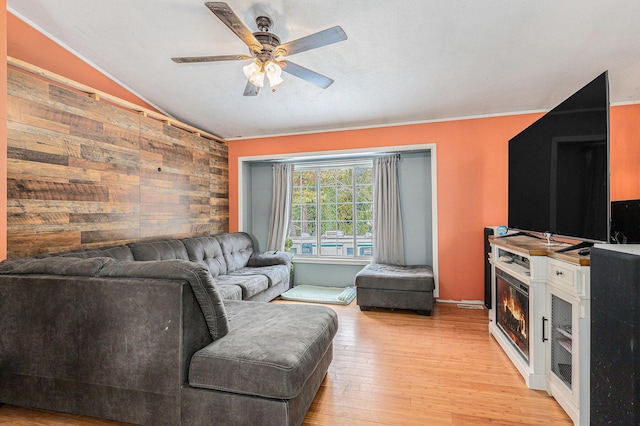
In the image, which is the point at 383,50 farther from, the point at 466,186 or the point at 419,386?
the point at 419,386

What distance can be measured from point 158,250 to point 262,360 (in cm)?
228

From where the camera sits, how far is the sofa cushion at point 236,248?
4141 millimetres

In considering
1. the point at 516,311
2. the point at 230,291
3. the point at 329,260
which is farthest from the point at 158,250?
the point at 516,311

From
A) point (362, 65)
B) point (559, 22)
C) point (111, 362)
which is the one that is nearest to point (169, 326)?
point (111, 362)

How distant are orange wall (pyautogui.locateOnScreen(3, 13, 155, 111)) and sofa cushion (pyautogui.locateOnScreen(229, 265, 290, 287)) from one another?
2.63 m

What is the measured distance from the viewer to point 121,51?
302 cm

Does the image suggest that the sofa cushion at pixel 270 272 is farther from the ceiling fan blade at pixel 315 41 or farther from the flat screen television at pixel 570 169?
the flat screen television at pixel 570 169

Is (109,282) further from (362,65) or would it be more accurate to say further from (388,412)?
(362,65)

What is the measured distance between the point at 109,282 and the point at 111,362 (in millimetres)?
430

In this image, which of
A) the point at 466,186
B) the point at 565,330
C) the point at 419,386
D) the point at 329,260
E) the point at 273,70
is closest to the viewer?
the point at 565,330

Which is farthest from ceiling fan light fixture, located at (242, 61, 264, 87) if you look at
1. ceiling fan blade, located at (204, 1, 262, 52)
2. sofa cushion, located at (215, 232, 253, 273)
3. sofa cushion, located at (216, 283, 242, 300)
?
sofa cushion, located at (215, 232, 253, 273)

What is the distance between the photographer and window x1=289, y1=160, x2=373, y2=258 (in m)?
4.77

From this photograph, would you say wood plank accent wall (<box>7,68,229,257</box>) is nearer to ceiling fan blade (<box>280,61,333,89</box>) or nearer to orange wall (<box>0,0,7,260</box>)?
orange wall (<box>0,0,7,260</box>)

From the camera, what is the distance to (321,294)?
14.4 ft
